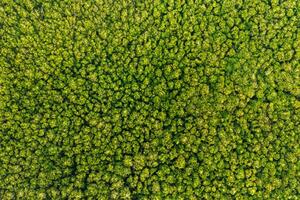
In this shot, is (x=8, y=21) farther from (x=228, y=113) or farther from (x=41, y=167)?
(x=228, y=113)

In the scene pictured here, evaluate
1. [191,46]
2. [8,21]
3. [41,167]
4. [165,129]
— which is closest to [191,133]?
[165,129]

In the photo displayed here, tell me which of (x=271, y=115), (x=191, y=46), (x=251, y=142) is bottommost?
(x=251, y=142)

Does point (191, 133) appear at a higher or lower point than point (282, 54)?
lower

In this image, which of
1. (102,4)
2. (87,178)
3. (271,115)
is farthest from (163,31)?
(87,178)

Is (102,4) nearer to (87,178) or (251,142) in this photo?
(87,178)

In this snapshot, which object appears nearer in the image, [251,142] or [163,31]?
[251,142]

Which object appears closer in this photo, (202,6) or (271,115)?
(271,115)
